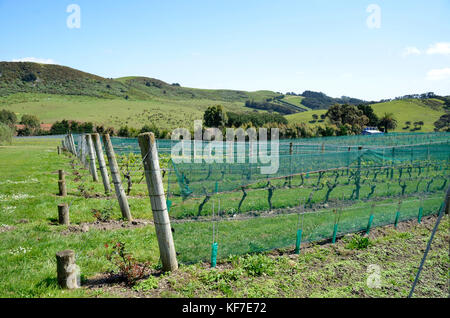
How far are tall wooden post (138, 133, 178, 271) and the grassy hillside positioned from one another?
92124 millimetres

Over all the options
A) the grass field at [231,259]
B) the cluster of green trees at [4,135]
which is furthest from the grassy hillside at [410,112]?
the grass field at [231,259]

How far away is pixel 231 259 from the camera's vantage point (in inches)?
231

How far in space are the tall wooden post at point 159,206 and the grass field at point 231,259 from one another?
11.7 inches

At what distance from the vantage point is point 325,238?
7.37m

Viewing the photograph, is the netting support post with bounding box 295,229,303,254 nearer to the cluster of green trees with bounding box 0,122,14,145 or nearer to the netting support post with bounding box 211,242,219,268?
the netting support post with bounding box 211,242,219,268

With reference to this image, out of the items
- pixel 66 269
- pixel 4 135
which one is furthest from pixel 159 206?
pixel 4 135

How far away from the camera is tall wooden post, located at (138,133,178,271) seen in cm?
512

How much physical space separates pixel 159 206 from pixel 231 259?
1.85m

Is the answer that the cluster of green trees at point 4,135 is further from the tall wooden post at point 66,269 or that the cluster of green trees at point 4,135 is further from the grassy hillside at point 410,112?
the grassy hillside at point 410,112

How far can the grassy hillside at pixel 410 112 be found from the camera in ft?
315

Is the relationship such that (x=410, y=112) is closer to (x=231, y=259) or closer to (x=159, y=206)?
(x=231, y=259)

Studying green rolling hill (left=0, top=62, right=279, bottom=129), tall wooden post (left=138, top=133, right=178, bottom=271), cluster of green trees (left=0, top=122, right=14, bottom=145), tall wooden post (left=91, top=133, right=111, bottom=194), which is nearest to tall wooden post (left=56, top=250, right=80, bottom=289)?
tall wooden post (left=138, top=133, right=178, bottom=271)
